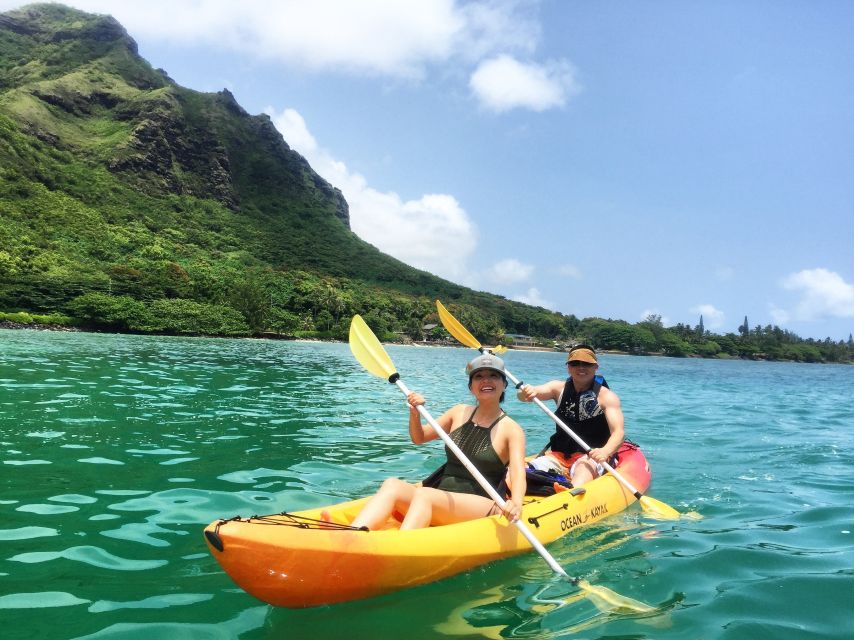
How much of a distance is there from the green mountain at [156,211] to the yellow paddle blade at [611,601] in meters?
50.5

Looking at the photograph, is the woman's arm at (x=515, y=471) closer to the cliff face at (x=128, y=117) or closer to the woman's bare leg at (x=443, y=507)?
the woman's bare leg at (x=443, y=507)

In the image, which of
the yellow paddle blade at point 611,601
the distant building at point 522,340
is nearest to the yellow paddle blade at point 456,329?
the yellow paddle blade at point 611,601

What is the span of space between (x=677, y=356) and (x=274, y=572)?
155 meters

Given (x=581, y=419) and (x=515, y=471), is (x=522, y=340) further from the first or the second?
(x=515, y=471)

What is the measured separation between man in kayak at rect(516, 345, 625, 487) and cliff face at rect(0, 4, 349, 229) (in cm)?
10003

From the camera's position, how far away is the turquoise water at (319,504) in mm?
3318

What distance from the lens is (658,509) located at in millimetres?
6012

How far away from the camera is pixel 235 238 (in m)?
99.0

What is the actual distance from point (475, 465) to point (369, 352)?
2.04 meters

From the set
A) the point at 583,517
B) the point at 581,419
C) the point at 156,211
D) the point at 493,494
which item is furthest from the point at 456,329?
the point at 156,211

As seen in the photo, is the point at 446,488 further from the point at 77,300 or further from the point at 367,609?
the point at 77,300

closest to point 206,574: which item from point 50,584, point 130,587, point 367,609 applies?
point 130,587

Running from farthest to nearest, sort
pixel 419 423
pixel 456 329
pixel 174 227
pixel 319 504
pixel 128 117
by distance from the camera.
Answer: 1. pixel 128 117
2. pixel 174 227
3. pixel 456 329
4. pixel 319 504
5. pixel 419 423

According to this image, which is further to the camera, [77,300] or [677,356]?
[677,356]
